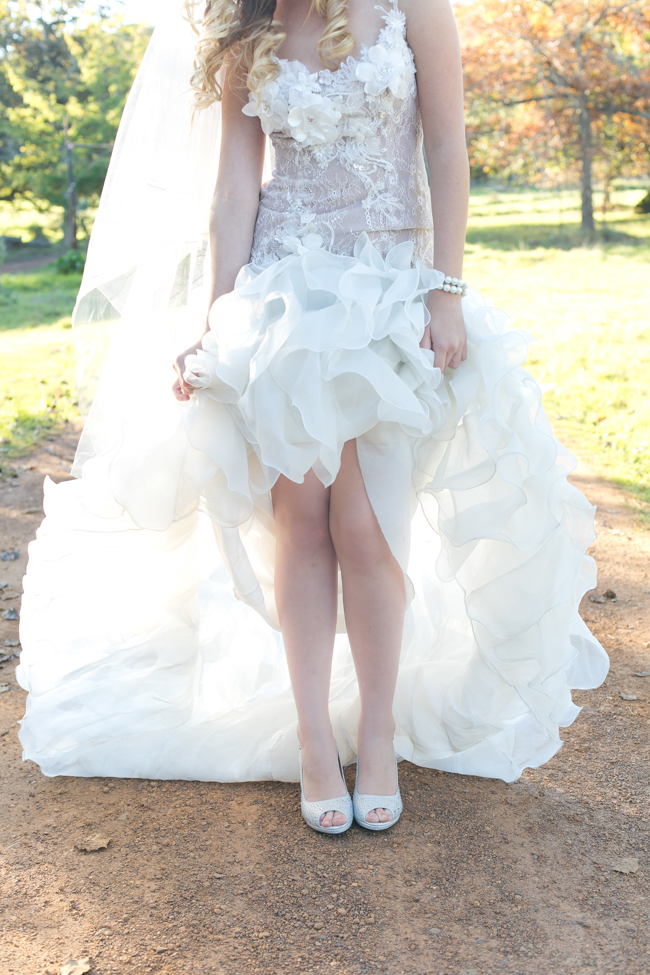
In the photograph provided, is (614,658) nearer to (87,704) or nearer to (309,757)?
(309,757)

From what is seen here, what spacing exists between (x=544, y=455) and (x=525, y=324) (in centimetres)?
673

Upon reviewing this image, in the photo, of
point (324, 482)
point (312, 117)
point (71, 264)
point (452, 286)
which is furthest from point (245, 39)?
point (71, 264)

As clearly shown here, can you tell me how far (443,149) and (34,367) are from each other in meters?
6.42

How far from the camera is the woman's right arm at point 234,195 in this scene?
2.16m

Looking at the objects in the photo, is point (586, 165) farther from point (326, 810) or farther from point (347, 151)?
point (326, 810)

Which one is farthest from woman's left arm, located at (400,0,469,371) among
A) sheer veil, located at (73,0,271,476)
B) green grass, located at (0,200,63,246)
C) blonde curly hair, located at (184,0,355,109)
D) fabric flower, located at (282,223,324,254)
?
green grass, located at (0,200,63,246)

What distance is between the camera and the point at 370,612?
2092 mm

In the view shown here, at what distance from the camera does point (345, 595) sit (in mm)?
2129

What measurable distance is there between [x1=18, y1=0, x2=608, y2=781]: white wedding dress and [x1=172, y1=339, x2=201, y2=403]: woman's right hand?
4cm

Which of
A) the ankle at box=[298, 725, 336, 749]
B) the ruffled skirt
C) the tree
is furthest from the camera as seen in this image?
the tree

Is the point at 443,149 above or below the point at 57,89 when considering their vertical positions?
below

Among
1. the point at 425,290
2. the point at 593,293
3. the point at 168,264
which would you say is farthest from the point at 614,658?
the point at 593,293

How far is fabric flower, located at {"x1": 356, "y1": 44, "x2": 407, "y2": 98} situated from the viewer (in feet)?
6.48

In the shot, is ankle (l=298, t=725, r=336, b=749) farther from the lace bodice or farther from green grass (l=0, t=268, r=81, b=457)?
green grass (l=0, t=268, r=81, b=457)
